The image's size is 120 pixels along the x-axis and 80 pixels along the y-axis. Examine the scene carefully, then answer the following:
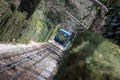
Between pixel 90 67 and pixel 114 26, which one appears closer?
pixel 90 67

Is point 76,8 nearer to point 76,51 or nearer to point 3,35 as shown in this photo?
point 3,35

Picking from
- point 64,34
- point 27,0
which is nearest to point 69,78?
point 27,0

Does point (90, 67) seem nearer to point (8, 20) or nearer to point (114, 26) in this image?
point (114, 26)

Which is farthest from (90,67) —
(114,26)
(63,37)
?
(63,37)

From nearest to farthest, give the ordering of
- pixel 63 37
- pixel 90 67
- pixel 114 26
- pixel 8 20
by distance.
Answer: pixel 90 67
pixel 114 26
pixel 8 20
pixel 63 37

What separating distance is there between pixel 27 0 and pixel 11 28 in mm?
5503

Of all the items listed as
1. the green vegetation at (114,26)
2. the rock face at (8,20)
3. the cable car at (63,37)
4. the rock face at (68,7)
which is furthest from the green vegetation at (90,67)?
the cable car at (63,37)

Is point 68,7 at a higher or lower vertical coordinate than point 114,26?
lower

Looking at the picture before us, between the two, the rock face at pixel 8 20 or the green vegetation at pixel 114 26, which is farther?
the rock face at pixel 8 20

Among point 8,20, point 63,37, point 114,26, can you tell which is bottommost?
point 63,37

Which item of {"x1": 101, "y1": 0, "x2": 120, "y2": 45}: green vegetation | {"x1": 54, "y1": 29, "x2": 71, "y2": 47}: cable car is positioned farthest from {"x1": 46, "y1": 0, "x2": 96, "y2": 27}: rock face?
{"x1": 101, "y1": 0, "x2": 120, "y2": 45}: green vegetation

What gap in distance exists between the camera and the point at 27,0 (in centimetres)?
2630

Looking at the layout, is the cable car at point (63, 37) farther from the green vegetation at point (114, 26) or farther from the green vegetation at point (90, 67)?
the green vegetation at point (90, 67)

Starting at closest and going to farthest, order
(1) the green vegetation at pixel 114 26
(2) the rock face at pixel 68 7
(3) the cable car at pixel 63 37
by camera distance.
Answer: (1) the green vegetation at pixel 114 26 < (2) the rock face at pixel 68 7 < (3) the cable car at pixel 63 37
